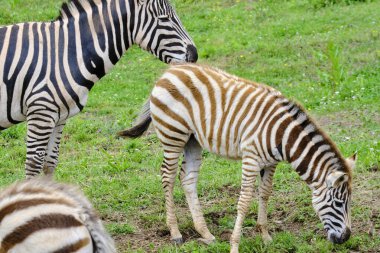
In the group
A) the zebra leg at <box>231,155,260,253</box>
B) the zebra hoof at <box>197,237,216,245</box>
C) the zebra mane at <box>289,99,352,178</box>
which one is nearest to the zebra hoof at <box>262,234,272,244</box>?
the zebra leg at <box>231,155,260,253</box>

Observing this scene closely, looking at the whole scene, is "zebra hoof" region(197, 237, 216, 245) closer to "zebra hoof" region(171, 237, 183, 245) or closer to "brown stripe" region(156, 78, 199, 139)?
"zebra hoof" region(171, 237, 183, 245)

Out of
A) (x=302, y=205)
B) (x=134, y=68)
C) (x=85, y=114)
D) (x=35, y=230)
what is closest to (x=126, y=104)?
(x=85, y=114)

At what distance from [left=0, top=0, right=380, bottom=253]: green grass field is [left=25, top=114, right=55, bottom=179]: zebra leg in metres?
1.03

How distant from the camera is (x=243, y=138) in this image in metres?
7.64

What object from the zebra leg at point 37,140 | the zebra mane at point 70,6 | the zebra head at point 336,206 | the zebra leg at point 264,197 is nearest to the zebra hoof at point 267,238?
the zebra leg at point 264,197

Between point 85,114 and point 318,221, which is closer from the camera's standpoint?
point 318,221

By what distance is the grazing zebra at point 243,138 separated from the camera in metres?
7.31

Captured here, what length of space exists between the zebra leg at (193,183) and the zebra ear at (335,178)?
1.47m

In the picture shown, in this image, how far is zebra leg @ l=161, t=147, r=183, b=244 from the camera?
8070 mm

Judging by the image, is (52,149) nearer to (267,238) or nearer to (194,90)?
(194,90)

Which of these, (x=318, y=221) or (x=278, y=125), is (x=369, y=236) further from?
(x=278, y=125)

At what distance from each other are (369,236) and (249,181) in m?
1.39

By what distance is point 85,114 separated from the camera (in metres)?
13.0

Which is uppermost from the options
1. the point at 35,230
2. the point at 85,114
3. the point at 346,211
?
the point at 35,230
